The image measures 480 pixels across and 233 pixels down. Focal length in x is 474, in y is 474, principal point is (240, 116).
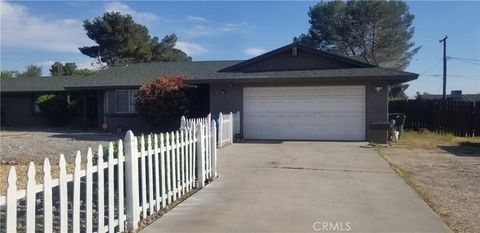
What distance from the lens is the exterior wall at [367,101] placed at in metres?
16.8

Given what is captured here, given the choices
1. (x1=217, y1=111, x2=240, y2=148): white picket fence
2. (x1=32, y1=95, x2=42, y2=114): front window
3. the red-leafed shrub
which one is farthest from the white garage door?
(x1=32, y1=95, x2=42, y2=114): front window

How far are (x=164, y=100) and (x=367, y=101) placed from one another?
8099mm

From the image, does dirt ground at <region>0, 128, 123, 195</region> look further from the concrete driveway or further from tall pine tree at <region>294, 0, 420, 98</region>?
tall pine tree at <region>294, 0, 420, 98</region>

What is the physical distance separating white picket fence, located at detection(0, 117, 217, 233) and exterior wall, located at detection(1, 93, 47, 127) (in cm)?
2333

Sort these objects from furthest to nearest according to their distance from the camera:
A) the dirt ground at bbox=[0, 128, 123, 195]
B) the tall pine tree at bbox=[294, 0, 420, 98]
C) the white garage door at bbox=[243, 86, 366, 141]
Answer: the tall pine tree at bbox=[294, 0, 420, 98] < the white garage door at bbox=[243, 86, 366, 141] < the dirt ground at bbox=[0, 128, 123, 195]

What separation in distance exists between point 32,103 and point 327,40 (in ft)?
89.0

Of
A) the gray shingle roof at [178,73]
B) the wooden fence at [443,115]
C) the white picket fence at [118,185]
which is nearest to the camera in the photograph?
the white picket fence at [118,185]

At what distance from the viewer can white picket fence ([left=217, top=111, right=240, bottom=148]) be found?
568 inches

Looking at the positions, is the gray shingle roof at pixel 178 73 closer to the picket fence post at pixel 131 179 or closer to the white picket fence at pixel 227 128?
the white picket fence at pixel 227 128

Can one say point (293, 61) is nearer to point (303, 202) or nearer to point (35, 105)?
point (303, 202)

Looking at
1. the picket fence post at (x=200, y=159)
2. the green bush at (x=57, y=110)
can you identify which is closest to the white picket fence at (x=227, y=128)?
the picket fence post at (x=200, y=159)

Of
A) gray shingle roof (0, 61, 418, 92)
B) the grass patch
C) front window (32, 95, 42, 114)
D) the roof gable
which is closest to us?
the grass patch

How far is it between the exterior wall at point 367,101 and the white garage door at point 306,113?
20 centimetres

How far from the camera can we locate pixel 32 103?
28.9 metres
